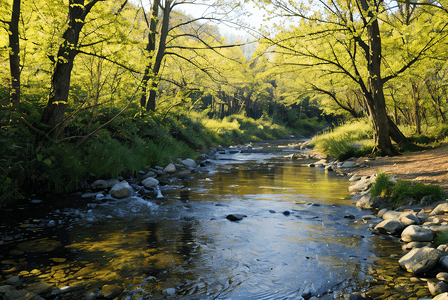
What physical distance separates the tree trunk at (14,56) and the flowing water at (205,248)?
7.35ft

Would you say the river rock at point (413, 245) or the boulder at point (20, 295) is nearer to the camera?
the boulder at point (20, 295)

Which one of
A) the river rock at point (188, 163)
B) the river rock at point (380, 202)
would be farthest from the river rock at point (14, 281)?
the river rock at point (188, 163)

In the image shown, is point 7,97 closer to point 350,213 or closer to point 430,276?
point 350,213

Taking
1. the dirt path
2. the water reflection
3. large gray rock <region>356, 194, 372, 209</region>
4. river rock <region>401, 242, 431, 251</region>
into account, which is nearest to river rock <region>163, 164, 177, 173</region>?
the water reflection

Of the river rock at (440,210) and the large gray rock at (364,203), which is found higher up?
the river rock at (440,210)

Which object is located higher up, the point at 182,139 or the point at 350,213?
the point at 182,139

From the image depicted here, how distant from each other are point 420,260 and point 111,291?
2895 mm

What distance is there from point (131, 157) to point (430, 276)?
7108 millimetres

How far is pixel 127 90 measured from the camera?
6668 mm

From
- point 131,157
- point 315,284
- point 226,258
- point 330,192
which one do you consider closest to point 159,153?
point 131,157

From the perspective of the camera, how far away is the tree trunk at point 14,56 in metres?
5.15

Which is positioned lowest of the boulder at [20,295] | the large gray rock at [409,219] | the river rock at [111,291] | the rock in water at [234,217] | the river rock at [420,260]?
Answer: the river rock at [111,291]

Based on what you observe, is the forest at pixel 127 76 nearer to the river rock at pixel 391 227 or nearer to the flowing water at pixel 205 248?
the flowing water at pixel 205 248

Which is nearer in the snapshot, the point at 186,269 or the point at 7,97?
the point at 186,269
